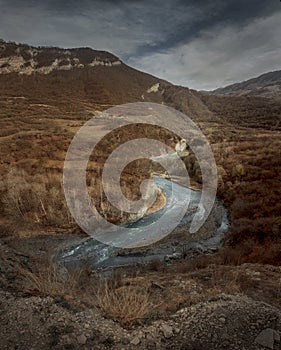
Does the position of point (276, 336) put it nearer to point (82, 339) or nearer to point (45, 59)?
point (82, 339)

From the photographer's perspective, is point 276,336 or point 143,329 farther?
point 143,329

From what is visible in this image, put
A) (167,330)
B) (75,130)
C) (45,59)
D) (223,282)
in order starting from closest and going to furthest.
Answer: (167,330), (223,282), (75,130), (45,59)

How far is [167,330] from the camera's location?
5125mm

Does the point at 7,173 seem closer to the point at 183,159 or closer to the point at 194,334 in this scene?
the point at 194,334

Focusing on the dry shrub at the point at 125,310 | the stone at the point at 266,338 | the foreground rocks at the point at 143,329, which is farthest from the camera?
the dry shrub at the point at 125,310

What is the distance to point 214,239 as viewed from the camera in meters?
17.4

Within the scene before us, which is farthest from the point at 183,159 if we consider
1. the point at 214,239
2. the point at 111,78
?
the point at 111,78

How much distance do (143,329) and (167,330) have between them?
16.4 inches

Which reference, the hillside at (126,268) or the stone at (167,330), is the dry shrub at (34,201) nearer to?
the hillside at (126,268)

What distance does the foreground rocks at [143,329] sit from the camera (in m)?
4.70

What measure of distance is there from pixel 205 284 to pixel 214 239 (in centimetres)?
930

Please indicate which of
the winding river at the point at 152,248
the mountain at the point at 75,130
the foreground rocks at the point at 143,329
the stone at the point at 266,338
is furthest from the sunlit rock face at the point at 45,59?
the stone at the point at 266,338

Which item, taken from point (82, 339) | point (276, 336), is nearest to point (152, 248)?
point (82, 339)

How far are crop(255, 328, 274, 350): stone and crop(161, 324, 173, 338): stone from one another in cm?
137
